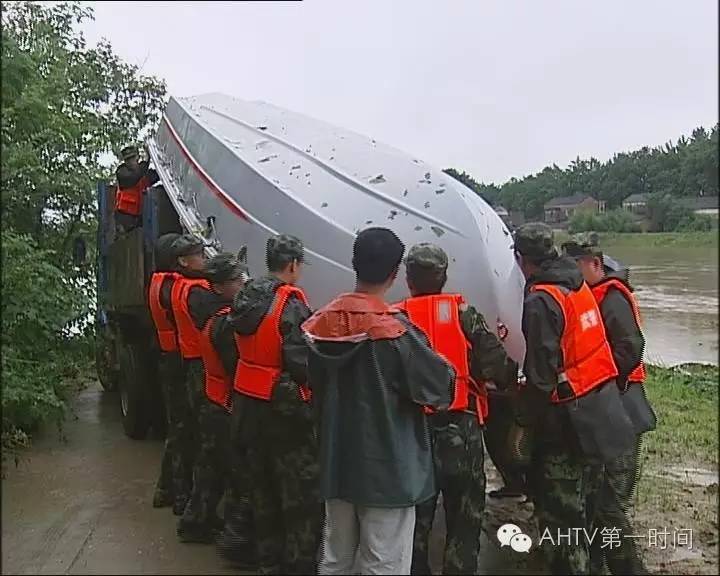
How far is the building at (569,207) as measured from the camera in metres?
4.18

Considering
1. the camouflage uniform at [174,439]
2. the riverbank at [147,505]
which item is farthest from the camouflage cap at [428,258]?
the camouflage uniform at [174,439]

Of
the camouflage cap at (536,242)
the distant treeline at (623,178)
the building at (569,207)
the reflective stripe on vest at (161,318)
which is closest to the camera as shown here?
the distant treeline at (623,178)

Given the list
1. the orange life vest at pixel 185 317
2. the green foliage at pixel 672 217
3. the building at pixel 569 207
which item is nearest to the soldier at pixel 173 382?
the orange life vest at pixel 185 317

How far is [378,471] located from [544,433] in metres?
1.08

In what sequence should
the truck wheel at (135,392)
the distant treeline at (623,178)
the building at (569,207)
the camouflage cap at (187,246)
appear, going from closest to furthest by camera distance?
the distant treeline at (623,178) → the building at (569,207) → the camouflage cap at (187,246) → the truck wheel at (135,392)

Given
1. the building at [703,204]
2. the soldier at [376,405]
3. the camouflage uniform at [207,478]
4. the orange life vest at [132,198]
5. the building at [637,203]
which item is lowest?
the camouflage uniform at [207,478]

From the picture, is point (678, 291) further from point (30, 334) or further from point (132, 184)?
point (132, 184)

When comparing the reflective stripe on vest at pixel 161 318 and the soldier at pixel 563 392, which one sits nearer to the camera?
the soldier at pixel 563 392

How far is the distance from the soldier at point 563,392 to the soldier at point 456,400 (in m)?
0.18

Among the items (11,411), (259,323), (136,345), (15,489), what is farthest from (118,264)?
(259,323)

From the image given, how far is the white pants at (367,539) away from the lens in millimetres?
2842

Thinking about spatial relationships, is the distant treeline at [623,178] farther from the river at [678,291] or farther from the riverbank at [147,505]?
the riverbank at [147,505]

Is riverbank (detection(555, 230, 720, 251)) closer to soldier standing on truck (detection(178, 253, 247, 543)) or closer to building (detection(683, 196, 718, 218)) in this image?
building (detection(683, 196, 718, 218))

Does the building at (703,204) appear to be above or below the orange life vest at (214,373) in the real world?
above
